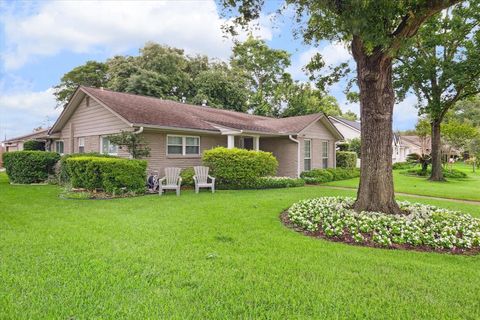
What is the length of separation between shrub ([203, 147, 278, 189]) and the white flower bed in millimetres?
6011

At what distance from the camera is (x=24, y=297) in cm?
311

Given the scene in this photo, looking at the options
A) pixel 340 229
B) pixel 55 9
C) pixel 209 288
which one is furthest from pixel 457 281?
Result: pixel 55 9

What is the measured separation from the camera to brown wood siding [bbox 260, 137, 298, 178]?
17.4 m

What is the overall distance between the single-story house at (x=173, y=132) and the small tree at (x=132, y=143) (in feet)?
1.15

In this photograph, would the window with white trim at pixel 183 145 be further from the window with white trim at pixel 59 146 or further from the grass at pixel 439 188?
the window with white trim at pixel 59 146

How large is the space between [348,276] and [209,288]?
1.74 metres

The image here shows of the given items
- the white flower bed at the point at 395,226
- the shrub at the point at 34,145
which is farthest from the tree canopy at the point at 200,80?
the white flower bed at the point at 395,226

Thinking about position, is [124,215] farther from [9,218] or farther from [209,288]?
[209,288]

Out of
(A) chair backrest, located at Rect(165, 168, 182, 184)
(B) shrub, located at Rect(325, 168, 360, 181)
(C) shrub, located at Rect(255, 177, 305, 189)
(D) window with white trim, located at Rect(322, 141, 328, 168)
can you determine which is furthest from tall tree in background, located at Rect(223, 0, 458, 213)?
(D) window with white trim, located at Rect(322, 141, 328, 168)

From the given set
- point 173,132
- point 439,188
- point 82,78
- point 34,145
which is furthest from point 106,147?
point 82,78

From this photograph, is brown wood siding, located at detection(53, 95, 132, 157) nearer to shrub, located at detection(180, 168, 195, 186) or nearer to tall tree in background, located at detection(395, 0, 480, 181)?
shrub, located at detection(180, 168, 195, 186)

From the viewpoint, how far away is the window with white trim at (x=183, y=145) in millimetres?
14572

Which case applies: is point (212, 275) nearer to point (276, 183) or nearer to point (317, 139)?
point (276, 183)

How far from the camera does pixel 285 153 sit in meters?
17.8
